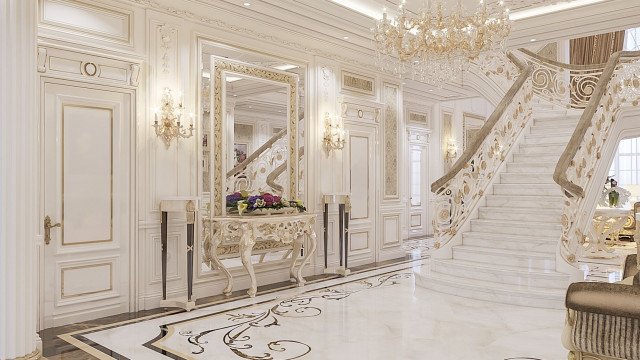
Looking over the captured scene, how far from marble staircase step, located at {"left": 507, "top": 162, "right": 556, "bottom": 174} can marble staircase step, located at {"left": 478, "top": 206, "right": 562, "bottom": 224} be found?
0.84 meters

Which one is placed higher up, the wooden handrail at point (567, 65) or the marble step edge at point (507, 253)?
the wooden handrail at point (567, 65)

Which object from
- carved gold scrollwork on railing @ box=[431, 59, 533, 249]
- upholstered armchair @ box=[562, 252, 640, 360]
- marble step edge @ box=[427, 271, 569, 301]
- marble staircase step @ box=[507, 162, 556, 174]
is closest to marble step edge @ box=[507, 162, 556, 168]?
marble staircase step @ box=[507, 162, 556, 174]

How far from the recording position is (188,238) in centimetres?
500

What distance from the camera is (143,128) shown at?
4984 millimetres

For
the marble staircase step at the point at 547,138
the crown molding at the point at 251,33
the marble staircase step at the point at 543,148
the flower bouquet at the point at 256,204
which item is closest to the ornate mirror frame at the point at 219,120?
the flower bouquet at the point at 256,204

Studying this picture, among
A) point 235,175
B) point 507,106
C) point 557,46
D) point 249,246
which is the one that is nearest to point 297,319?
point 249,246

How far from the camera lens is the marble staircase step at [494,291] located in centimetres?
507

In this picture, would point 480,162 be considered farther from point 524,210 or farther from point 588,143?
point 588,143

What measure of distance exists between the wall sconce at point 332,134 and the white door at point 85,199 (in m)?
2.78

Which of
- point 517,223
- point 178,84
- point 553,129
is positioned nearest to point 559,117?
point 553,129

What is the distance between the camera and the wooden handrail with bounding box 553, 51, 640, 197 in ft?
17.6

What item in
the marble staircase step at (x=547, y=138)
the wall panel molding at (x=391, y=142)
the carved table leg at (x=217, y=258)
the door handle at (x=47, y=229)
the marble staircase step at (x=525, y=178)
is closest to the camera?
the door handle at (x=47, y=229)

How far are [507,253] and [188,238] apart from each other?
3652 millimetres

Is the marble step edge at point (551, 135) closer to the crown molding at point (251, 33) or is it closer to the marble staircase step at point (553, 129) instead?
the marble staircase step at point (553, 129)
